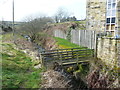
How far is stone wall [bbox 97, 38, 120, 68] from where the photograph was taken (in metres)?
6.31

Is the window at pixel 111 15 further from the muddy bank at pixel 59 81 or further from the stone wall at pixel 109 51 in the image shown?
the muddy bank at pixel 59 81

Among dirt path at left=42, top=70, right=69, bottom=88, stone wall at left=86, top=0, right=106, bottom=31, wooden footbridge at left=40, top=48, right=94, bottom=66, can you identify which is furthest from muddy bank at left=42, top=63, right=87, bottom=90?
stone wall at left=86, top=0, right=106, bottom=31

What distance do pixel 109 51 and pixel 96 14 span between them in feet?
11.8

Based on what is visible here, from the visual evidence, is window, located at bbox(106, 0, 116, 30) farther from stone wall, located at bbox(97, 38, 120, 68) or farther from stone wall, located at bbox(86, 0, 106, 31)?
stone wall, located at bbox(97, 38, 120, 68)

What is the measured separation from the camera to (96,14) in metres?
8.97

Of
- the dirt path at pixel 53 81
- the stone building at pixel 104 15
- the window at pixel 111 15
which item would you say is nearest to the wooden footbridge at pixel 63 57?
the dirt path at pixel 53 81

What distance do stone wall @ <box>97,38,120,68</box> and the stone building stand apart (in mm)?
1633

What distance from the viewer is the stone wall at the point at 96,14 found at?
28.3ft

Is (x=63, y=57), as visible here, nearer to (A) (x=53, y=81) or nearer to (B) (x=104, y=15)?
(A) (x=53, y=81)

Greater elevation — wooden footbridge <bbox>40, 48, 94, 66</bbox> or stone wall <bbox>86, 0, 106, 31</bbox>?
stone wall <bbox>86, 0, 106, 31</bbox>

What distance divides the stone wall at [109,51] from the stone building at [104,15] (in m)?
1.63

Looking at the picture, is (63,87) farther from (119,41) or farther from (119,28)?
(119,28)

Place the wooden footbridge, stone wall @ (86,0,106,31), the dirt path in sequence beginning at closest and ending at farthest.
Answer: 1. the dirt path
2. the wooden footbridge
3. stone wall @ (86,0,106,31)

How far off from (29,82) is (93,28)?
6721mm
